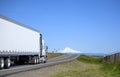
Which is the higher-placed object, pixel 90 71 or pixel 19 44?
pixel 19 44

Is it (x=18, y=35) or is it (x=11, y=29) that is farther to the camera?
(x=18, y=35)

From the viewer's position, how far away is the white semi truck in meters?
31.4

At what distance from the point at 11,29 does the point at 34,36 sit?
10791 millimetres

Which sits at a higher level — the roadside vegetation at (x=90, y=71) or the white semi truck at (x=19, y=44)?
the white semi truck at (x=19, y=44)

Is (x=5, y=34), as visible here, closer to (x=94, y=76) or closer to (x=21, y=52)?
(x=21, y=52)

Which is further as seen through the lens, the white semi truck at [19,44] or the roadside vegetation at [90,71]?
the white semi truck at [19,44]

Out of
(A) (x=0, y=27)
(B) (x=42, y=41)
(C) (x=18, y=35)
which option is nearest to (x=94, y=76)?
(A) (x=0, y=27)

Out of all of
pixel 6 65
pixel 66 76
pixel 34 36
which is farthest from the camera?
pixel 34 36

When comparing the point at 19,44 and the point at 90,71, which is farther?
the point at 19,44

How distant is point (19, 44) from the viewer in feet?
121

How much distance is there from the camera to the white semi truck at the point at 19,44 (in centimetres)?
3138

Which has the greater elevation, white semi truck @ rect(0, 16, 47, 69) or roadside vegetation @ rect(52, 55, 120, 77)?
white semi truck @ rect(0, 16, 47, 69)

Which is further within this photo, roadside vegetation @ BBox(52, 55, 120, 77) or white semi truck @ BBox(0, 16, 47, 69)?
white semi truck @ BBox(0, 16, 47, 69)

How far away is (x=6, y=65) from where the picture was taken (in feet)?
106
